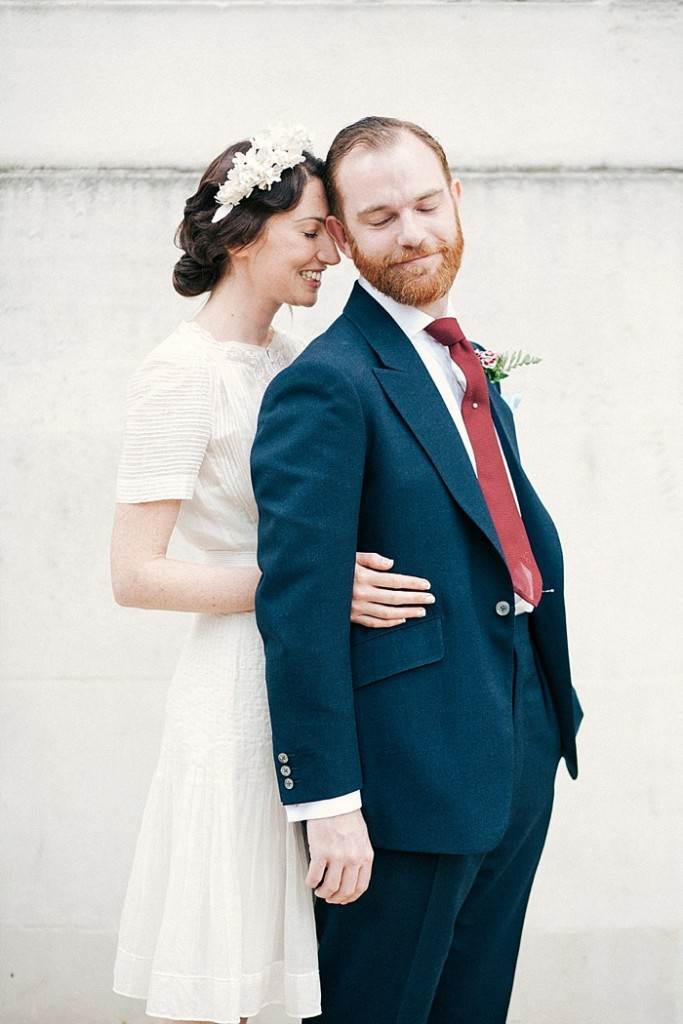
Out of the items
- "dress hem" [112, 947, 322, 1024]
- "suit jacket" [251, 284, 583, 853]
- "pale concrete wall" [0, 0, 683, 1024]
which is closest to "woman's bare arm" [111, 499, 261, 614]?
"suit jacket" [251, 284, 583, 853]

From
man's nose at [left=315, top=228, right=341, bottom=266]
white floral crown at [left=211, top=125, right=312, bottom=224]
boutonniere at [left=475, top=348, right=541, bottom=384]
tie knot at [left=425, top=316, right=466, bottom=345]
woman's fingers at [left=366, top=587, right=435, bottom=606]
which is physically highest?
white floral crown at [left=211, top=125, right=312, bottom=224]

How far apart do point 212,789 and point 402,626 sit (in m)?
0.44

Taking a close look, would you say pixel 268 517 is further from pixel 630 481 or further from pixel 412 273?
pixel 630 481

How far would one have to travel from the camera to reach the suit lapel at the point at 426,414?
5.94ft

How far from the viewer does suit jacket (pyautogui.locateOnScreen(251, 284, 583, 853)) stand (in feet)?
5.61

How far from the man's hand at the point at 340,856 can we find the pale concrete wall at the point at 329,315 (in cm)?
157

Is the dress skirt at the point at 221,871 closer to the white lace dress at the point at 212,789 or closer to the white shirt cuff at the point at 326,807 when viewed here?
the white lace dress at the point at 212,789

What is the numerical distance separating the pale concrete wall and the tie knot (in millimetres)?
1311

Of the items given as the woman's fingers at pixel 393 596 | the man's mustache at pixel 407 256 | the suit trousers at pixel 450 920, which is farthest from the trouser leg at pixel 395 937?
the man's mustache at pixel 407 256

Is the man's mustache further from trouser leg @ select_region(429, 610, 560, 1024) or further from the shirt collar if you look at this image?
trouser leg @ select_region(429, 610, 560, 1024)

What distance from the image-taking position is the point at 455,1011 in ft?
6.91

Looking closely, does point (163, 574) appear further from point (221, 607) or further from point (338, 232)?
point (338, 232)

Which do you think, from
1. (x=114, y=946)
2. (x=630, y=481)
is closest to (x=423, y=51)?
(x=630, y=481)

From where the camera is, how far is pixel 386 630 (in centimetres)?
179
